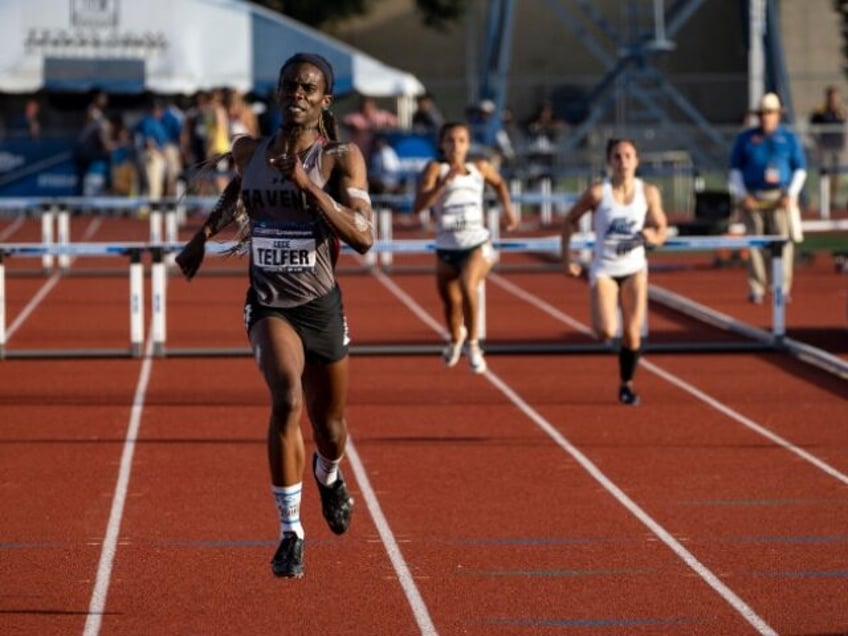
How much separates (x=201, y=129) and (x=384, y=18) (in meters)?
19.8

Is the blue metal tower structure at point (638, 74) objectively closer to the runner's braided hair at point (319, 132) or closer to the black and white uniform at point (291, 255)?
the runner's braided hair at point (319, 132)

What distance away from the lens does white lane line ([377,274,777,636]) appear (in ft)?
27.9

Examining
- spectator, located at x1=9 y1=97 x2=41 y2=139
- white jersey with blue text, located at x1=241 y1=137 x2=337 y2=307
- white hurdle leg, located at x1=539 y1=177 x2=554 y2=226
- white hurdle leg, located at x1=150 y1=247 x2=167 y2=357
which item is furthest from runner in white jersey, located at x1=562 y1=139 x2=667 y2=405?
spectator, located at x1=9 y1=97 x2=41 y2=139

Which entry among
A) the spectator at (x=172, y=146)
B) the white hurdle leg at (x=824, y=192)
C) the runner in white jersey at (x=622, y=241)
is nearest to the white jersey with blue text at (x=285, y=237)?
the runner in white jersey at (x=622, y=241)

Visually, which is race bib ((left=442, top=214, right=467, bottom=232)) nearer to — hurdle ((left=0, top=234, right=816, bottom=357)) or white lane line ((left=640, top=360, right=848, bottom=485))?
hurdle ((left=0, top=234, right=816, bottom=357))

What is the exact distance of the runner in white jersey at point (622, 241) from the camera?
14680mm

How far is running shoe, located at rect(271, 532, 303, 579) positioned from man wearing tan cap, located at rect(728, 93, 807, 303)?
1338 cm

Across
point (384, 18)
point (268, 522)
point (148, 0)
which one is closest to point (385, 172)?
point (148, 0)

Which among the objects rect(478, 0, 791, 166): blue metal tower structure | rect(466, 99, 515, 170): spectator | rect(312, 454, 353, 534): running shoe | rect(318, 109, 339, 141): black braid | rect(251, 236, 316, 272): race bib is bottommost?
rect(312, 454, 353, 534): running shoe

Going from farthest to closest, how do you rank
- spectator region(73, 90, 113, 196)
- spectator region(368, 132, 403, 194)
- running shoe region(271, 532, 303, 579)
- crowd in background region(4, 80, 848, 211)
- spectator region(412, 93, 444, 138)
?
1. spectator region(412, 93, 444, 138)
2. spectator region(73, 90, 113, 196)
3. spectator region(368, 132, 403, 194)
4. crowd in background region(4, 80, 848, 211)
5. running shoe region(271, 532, 303, 579)

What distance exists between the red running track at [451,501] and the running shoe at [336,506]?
23cm

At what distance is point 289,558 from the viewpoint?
335 inches

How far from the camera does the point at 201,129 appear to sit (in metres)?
35.4

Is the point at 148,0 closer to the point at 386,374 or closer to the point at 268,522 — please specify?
the point at 386,374
